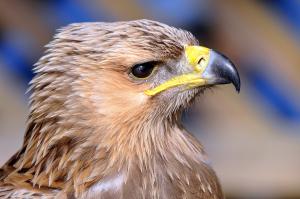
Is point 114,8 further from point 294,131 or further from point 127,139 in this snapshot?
point 127,139

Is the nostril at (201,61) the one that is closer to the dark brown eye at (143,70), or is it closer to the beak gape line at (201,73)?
the beak gape line at (201,73)

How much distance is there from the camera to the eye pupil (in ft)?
10.1

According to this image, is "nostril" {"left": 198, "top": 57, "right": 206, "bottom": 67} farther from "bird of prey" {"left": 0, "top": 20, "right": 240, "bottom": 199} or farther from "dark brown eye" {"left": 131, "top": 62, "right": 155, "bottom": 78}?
"dark brown eye" {"left": 131, "top": 62, "right": 155, "bottom": 78}

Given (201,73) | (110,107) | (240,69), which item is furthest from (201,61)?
(240,69)

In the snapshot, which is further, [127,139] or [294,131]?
[294,131]

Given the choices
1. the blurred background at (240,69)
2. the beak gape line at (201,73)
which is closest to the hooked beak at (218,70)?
the beak gape line at (201,73)

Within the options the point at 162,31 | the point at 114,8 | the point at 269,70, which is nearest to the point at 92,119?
the point at 162,31

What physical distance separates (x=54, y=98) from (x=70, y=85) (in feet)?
0.20

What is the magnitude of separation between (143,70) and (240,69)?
255 cm

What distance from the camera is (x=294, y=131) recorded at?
5539mm

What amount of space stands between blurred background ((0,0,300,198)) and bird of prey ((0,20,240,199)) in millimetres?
2116

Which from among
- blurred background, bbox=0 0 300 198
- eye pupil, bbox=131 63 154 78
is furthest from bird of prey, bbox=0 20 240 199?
blurred background, bbox=0 0 300 198

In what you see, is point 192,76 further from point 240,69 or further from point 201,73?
point 240,69

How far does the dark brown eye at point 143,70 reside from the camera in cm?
308
